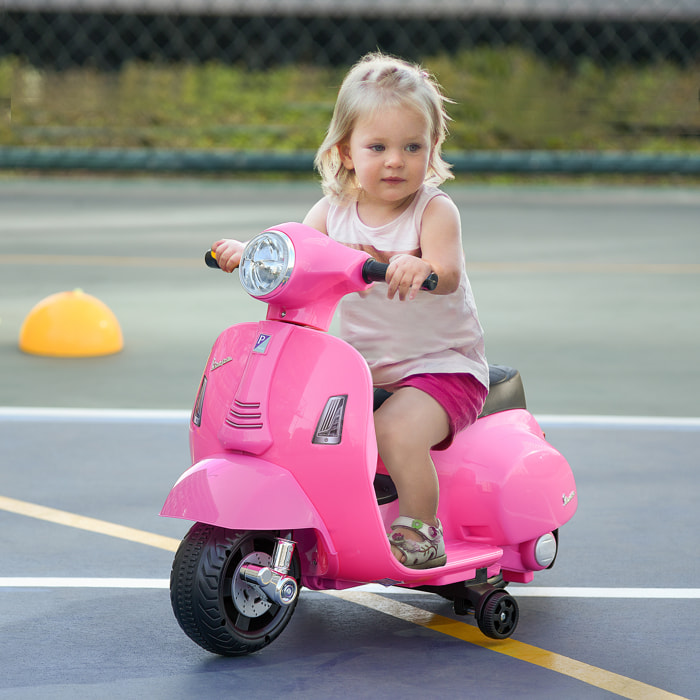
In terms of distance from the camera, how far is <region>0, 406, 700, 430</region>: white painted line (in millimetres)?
6289

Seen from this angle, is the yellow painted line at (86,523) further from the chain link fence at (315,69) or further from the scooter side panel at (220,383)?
the chain link fence at (315,69)

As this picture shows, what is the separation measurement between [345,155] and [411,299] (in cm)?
48

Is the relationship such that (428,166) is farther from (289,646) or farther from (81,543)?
(81,543)

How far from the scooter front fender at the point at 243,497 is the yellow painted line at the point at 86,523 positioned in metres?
1.06

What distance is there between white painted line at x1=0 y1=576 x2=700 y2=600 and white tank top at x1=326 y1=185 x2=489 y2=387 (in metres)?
0.72

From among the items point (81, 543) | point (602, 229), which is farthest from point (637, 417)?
point (602, 229)

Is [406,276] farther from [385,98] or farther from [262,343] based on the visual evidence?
[385,98]

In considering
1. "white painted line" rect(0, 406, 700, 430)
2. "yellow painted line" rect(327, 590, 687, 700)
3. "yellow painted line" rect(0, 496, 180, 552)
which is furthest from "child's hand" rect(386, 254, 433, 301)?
"white painted line" rect(0, 406, 700, 430)

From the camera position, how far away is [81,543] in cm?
457

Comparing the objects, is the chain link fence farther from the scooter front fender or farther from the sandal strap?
the scooter front fender

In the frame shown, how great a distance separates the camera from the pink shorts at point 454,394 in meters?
3.72

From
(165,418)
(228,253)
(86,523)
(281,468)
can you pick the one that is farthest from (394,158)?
(165,418)

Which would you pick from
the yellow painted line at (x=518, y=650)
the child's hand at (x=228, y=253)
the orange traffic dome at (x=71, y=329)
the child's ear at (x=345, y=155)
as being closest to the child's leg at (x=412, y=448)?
the yellow painted line at (x=518, y=650)

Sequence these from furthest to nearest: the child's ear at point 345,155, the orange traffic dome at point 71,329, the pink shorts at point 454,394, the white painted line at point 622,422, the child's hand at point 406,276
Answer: the orange traffic dome at point 71,329
the white painted line at point 622,422
the child's ear at point 345,155
the pink shorts at point 454,394
the child's hand at point 406,276
